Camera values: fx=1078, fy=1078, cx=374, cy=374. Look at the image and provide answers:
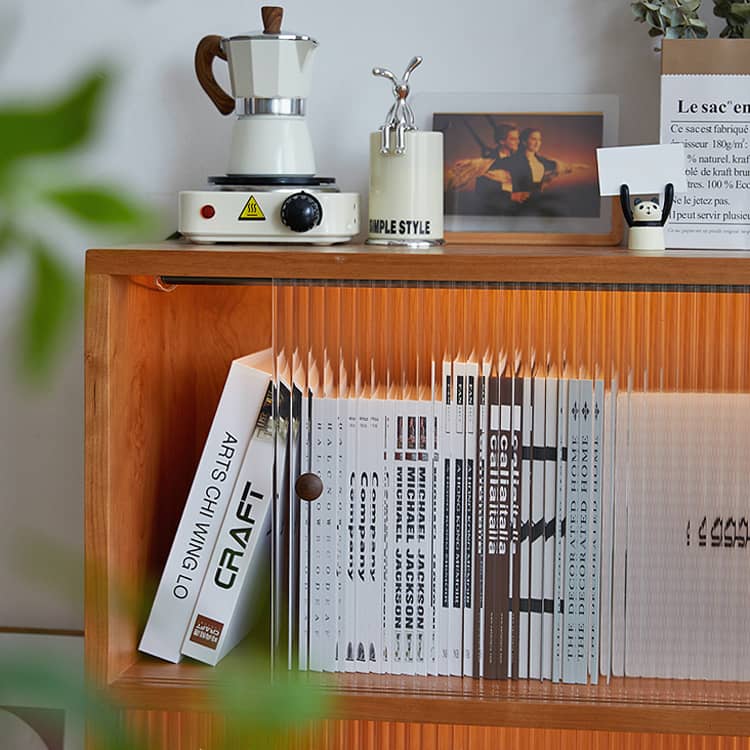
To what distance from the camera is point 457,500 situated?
116cm

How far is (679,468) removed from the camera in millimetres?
1150

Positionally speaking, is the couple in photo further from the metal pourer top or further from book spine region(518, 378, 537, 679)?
book spine region(518, 378, 537, 679)

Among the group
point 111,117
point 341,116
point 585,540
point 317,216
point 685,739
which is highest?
point 341,116

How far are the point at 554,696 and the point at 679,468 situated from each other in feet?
0.90

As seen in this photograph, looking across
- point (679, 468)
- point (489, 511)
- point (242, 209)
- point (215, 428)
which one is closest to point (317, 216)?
point (242, 209)

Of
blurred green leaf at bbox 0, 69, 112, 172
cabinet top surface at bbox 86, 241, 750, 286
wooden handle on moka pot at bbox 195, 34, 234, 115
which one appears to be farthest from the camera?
wooden handle on moka pot at bbox 195, 34, 234, 115

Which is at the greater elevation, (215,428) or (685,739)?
(215,428)

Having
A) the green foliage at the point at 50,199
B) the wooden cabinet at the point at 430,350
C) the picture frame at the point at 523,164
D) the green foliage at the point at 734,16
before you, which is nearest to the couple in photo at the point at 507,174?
the picture frame at the point at 523,164

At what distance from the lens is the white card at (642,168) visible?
3.97ft

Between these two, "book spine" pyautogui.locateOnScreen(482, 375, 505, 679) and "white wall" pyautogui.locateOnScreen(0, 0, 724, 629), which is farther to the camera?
"white wall" pyautogui.locateOnScreen(0, 0, 724, 629)

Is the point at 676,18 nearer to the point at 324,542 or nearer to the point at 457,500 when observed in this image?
the point at 457,500

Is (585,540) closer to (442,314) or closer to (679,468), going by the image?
(679,468)

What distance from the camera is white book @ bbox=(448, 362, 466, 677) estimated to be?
1.16 meters

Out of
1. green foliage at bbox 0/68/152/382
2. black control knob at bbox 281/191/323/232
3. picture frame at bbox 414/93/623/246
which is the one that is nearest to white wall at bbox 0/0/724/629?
picture frame at bbox 414/93/623/246
